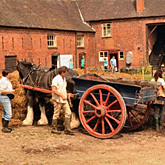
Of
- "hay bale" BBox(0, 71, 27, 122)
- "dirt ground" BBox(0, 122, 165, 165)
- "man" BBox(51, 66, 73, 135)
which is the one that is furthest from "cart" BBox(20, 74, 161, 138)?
"hay bale" BBox(0, 71, 27, 122)

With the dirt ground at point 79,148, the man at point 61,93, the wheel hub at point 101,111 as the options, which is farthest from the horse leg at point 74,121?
the wheel hub at point 101,111

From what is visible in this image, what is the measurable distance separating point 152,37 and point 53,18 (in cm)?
1024

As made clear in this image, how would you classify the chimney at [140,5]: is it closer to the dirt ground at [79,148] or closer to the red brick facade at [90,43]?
the red brick facade at [90,43]

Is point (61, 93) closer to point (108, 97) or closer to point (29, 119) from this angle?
point (108, 97)

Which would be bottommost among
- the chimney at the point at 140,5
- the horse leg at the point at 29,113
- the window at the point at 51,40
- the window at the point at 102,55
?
the horse leg at the point at 29,113

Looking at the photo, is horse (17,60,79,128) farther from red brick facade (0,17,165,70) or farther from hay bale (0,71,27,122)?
red brick facade (0,17,165,70)

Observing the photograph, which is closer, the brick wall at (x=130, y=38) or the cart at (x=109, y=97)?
the cart at (x=109, y=97)

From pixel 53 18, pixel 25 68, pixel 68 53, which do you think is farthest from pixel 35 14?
pixel 25 68

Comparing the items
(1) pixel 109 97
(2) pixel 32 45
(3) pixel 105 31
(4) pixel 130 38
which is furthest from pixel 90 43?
(1) pixel 109 97

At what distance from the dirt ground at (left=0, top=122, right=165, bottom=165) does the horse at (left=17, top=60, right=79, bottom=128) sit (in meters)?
0.92

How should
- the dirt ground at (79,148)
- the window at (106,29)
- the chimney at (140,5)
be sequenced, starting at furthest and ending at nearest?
the window at (106,29), the chimney at (140,5), the dirt ground at (79,148)

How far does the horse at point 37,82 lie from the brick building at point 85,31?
1437cm

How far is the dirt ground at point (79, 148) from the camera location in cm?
591

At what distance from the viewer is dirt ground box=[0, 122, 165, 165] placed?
5.91 metres
